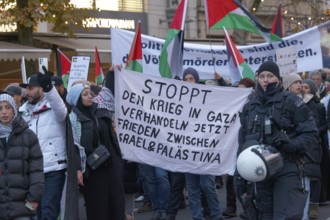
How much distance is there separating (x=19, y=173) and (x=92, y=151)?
1441 millimetres

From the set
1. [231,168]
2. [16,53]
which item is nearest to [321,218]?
[231,168]

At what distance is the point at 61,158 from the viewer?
325 inches

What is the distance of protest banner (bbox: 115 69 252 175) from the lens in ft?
31.0

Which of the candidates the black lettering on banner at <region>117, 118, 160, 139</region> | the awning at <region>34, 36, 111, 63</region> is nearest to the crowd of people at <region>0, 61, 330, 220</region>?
the black lettering on banner at <region>117, 118, 160, 139</region>

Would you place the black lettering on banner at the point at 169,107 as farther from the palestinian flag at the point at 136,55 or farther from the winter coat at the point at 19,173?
the winter coat at the point at 19,173

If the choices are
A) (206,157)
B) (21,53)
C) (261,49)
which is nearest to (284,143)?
(206,157)

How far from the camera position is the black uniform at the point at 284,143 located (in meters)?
6.75

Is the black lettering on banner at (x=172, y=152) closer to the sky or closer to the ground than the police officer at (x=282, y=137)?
closer to the ground

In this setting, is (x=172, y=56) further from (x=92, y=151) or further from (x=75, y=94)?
(x=92, y=151)

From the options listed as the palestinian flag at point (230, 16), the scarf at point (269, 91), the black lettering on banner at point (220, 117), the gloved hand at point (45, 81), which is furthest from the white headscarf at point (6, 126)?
the palestinian flag at point (230, 16)

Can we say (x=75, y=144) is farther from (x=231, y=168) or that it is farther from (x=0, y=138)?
(x=231, y=168)

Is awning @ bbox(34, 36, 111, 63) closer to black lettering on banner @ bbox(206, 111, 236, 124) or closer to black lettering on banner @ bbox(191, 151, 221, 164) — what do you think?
black lettering on banner @ bbox(206, 111, 236, 124)

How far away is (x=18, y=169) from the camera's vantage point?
7.02 m

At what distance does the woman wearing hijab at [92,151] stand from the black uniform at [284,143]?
6.52ft
